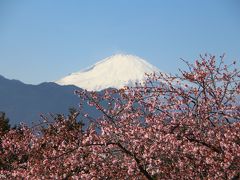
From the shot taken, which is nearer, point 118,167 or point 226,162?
point 226,162

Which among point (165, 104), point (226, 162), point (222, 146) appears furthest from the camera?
point (165, 104)

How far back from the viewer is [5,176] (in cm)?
1460

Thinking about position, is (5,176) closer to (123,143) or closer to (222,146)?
(123,143)

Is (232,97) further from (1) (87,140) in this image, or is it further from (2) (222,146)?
(1) (87,140)

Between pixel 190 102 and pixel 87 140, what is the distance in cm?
329

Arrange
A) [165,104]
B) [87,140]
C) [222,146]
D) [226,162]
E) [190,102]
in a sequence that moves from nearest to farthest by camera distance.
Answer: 1. [226,162]
2. [222,146]
3. [87,140]
4. [190,102]
5. [165,104]

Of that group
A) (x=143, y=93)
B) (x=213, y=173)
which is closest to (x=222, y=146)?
(x=213, y=173)

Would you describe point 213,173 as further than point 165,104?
No

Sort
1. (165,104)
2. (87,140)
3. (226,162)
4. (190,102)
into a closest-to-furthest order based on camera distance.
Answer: (226,162)
(87,140)
(190,102)
(165,104)

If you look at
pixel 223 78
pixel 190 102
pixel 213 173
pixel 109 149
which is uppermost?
pixel 223 78

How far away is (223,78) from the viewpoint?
13508mm

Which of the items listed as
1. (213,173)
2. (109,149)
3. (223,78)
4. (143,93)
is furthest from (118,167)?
(223,78)

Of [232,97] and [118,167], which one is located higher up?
[232,97]

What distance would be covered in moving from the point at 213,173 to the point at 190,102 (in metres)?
2.83
